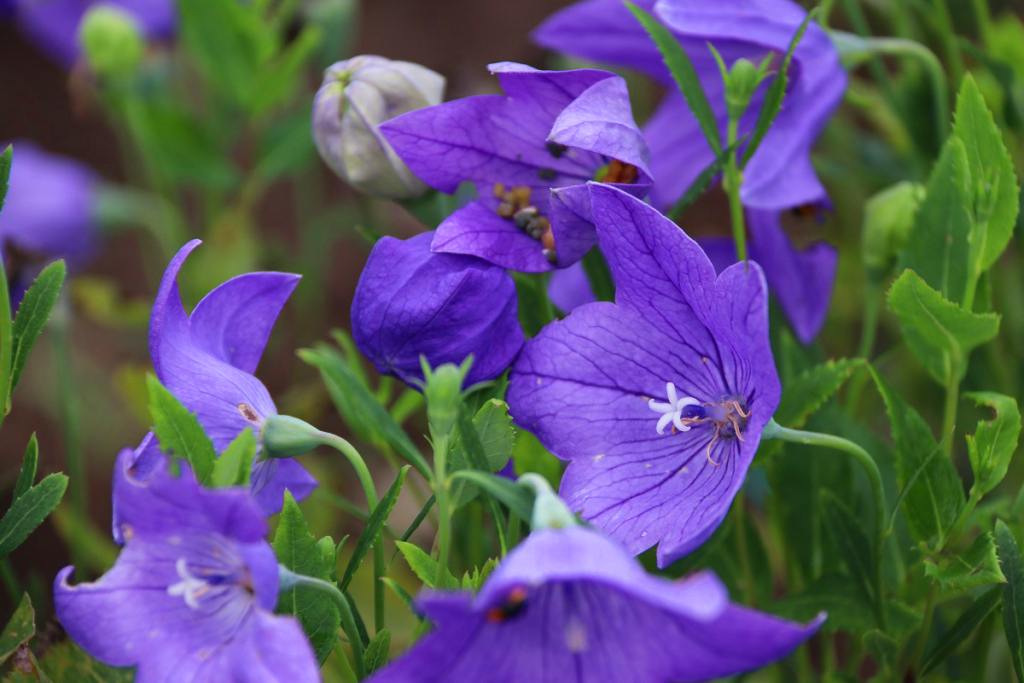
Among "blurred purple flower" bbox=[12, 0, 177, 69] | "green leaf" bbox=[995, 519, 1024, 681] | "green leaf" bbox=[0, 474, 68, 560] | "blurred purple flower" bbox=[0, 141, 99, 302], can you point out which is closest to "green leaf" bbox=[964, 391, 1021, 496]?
"green leaf" bbox=[995, 519, 1024, 681]

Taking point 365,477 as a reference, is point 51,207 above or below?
below

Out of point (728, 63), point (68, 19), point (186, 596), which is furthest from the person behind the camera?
point (68, 19)

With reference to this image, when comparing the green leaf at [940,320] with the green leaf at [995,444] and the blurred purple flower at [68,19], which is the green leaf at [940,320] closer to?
the green leaf at [995,444]

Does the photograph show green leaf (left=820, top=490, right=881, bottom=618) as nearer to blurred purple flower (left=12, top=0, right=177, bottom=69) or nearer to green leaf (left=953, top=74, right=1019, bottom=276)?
green leaf (left=953, top=74, right=1019, bottom=276)

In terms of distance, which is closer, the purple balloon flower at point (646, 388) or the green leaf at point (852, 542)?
the purple balloon flower at point (646, 388)

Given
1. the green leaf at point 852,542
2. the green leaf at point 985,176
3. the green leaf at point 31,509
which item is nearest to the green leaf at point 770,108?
the green leaf at point 985,176

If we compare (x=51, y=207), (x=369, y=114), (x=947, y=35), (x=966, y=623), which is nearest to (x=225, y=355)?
(x=369, y=114)

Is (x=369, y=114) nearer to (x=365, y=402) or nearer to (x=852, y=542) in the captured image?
(x=365, y=402)

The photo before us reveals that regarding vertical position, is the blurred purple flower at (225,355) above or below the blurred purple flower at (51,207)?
above
